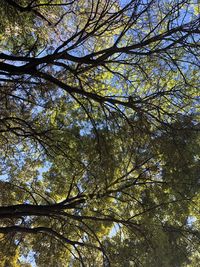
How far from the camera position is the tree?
6.51 m

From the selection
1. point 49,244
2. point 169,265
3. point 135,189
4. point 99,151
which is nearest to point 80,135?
point 99,151

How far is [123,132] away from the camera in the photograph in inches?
306

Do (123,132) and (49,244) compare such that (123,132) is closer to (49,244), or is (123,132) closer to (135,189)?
(135,189)

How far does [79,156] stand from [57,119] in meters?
1.01

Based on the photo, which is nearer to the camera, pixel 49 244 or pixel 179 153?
pixel 179 153

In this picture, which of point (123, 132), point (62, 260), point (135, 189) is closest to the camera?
point (123, 132)

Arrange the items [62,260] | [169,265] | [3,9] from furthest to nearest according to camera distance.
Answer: [169,265], [62,260], [3,9]

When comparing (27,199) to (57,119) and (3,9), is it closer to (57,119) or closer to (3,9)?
(57,119)

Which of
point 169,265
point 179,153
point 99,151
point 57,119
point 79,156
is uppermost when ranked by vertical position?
point 57,119

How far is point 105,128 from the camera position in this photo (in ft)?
25.9

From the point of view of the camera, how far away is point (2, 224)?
9.31 meters

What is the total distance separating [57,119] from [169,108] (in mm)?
2611

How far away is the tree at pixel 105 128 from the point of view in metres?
6.51

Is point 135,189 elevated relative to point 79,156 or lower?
lower
